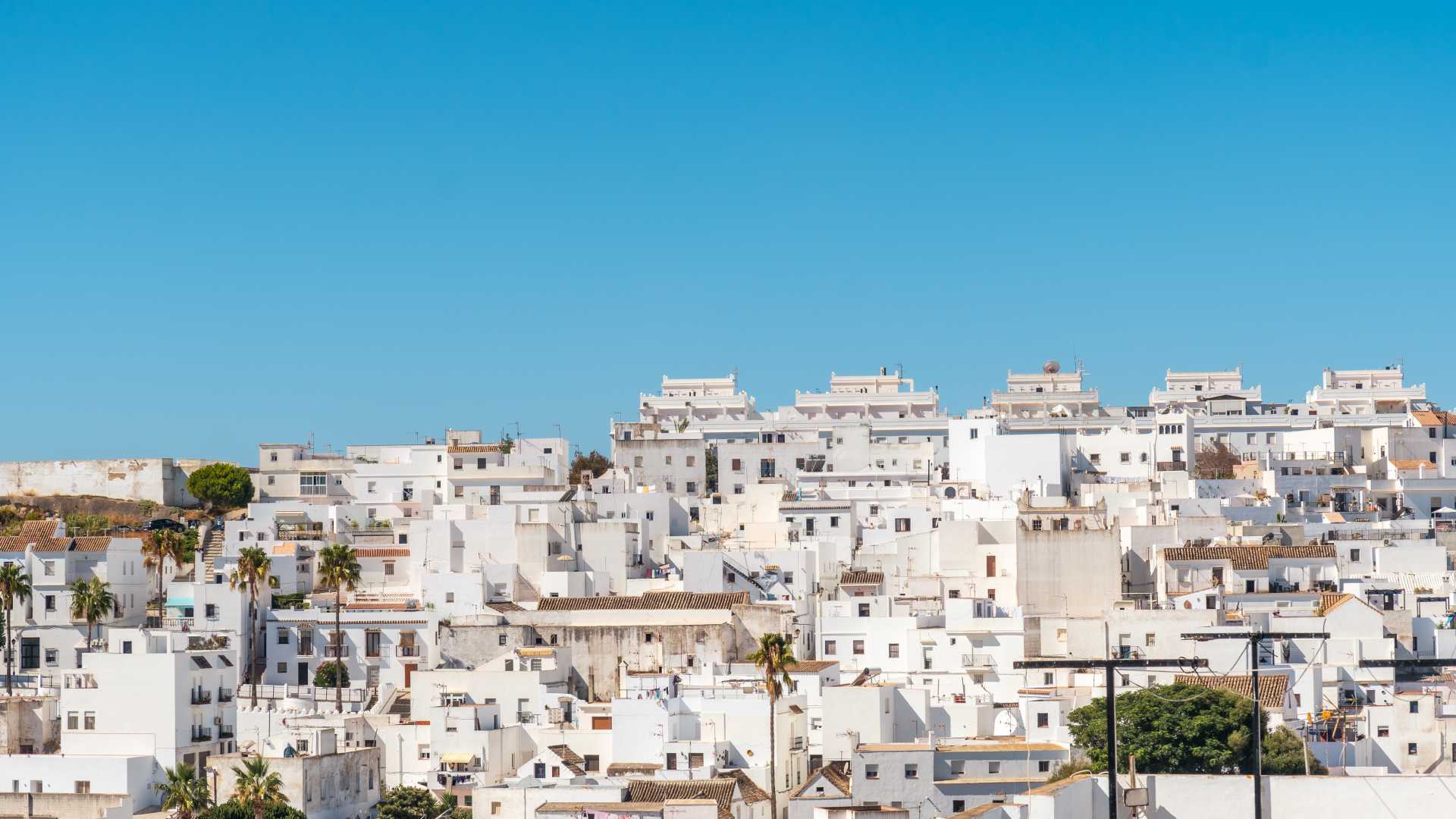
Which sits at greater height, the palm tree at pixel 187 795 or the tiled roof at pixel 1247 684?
the tiled roof at pixel 1247 684

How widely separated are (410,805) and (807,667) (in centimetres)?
971

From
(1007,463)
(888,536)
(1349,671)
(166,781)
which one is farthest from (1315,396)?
(166,781)

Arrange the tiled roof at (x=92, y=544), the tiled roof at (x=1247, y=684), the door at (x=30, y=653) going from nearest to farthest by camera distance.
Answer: the tiled roof at (x=1247, y=684)
the door at (x=30, y=653)
the tiled roof at (x=92, y=544)

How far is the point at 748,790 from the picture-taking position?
44.5m

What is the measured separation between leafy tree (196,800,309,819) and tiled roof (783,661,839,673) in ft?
37.3

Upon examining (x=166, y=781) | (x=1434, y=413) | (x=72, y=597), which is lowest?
(x=166, y=781)

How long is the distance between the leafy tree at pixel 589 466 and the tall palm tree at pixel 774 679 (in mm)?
29445

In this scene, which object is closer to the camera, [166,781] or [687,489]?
[166,781]

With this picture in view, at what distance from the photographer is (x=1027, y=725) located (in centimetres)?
4581

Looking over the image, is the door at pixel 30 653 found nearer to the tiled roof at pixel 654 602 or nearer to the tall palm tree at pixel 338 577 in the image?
the tall palm tree at pixel 338 577

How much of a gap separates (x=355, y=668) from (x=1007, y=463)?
2311 cm

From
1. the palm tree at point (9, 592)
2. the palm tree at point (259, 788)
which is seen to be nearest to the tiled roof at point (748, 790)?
the palm tree at point (259, 788)

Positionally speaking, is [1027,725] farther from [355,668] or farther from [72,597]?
[72,597]

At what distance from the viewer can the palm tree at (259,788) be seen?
43281mm
